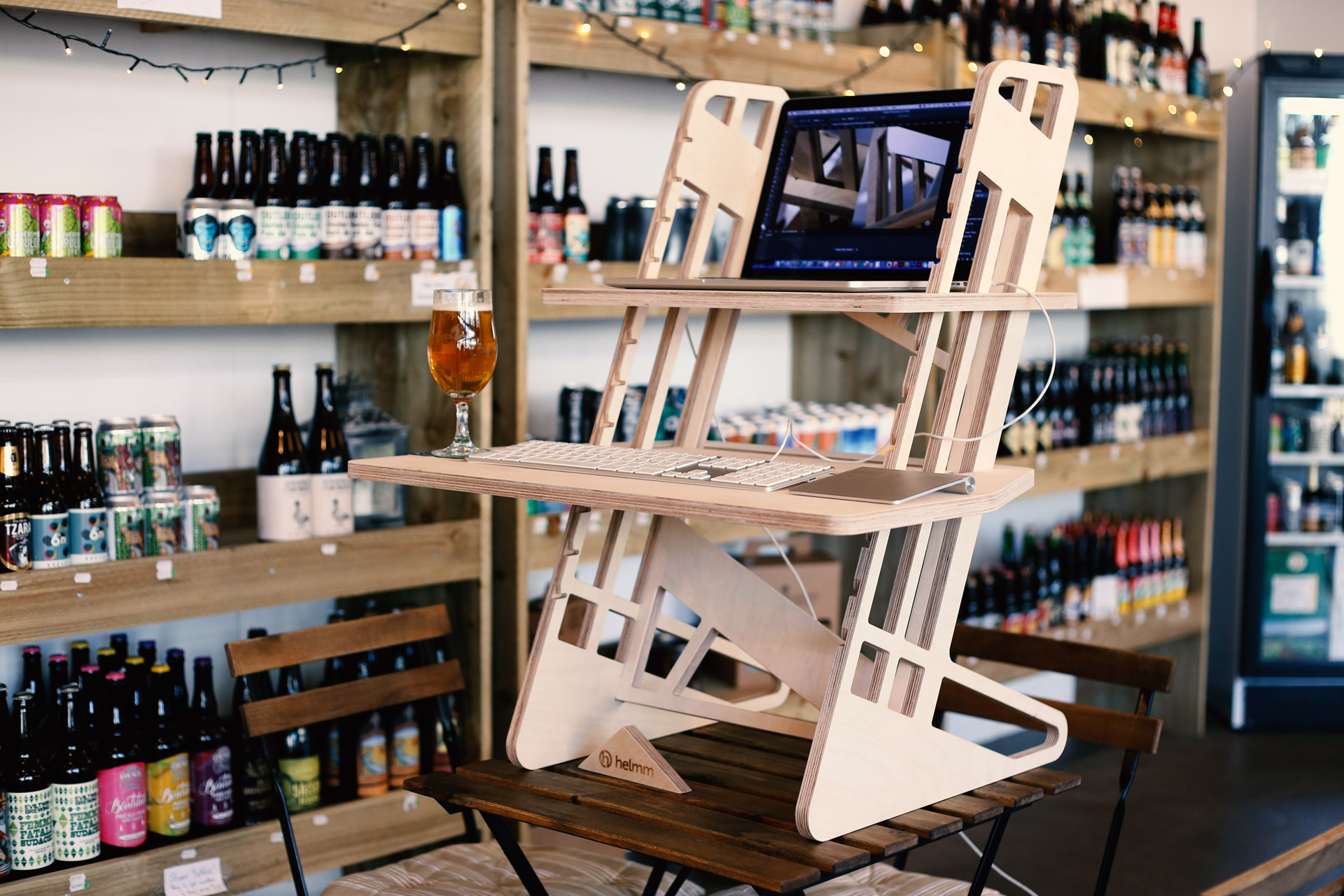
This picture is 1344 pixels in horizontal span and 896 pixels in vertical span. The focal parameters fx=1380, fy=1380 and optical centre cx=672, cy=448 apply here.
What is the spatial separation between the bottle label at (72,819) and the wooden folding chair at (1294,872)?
1.91 m

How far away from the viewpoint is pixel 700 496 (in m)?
1.54

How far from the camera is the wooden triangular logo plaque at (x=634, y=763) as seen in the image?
176 centimetres

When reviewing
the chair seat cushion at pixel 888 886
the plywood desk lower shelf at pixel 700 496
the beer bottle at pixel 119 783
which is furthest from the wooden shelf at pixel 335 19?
the chair seat cushion at pixel 888 886

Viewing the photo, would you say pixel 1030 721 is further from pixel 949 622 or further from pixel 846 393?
pixel 846 393

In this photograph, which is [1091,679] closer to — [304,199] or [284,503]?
[284,503]

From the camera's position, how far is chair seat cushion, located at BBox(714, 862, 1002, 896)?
81.8 inches

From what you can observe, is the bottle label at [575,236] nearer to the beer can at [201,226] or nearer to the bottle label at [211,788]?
the beer can at [201,226]

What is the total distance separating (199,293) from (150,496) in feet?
1.27

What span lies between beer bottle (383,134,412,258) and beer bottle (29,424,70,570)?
745 millimetres

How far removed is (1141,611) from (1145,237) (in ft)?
3.89

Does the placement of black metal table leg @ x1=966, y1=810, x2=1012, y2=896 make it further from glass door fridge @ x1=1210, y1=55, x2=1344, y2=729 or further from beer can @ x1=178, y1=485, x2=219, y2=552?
glass door fridge @ x1=1210, y1=55, x2=1344, y2=729

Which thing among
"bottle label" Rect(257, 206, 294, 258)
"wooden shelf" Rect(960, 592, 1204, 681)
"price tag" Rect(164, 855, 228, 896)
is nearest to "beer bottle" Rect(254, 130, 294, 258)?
"bottle label" Rect(257, 206, 294, 258)

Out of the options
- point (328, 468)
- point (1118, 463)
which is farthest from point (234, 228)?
point (1118, 463)

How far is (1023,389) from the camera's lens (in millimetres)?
4250
